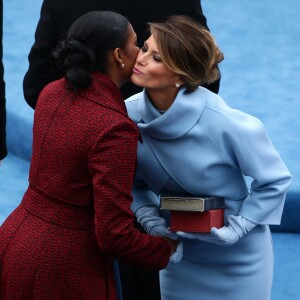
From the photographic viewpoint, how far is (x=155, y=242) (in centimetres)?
260

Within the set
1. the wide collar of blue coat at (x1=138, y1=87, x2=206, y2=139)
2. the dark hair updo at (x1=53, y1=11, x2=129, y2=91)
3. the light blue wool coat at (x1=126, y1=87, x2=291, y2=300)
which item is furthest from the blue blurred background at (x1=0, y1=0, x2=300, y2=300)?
the dark hair updo at (x1=53, y1=11, x2=129, y2=91)

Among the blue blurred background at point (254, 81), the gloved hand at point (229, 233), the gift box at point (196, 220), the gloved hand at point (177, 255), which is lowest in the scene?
the blue blurred background at point (254, 81)

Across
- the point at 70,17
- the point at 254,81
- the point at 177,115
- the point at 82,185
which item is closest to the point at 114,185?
the point at 82,185

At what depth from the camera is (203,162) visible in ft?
8.63

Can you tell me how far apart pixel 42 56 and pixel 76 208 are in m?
0.84

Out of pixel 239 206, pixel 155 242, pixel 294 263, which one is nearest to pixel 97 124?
pixel 155 242

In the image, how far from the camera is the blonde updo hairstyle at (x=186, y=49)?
8.31 ft

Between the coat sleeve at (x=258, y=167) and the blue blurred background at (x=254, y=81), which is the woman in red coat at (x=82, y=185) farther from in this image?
the blue blurred background at (x=254, y=81)

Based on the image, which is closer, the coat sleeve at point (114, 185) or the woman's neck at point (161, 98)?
the coat sleeve at point (114, 185)

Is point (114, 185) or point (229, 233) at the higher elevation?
point (114, 185)

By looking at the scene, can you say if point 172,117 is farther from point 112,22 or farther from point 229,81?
point 229,81

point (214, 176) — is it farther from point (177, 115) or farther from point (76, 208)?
point (76, 208)

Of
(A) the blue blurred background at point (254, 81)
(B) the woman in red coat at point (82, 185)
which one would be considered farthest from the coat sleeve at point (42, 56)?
(A) the blue blurred background at point (254, 81)

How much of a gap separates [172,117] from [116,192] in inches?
11.6
